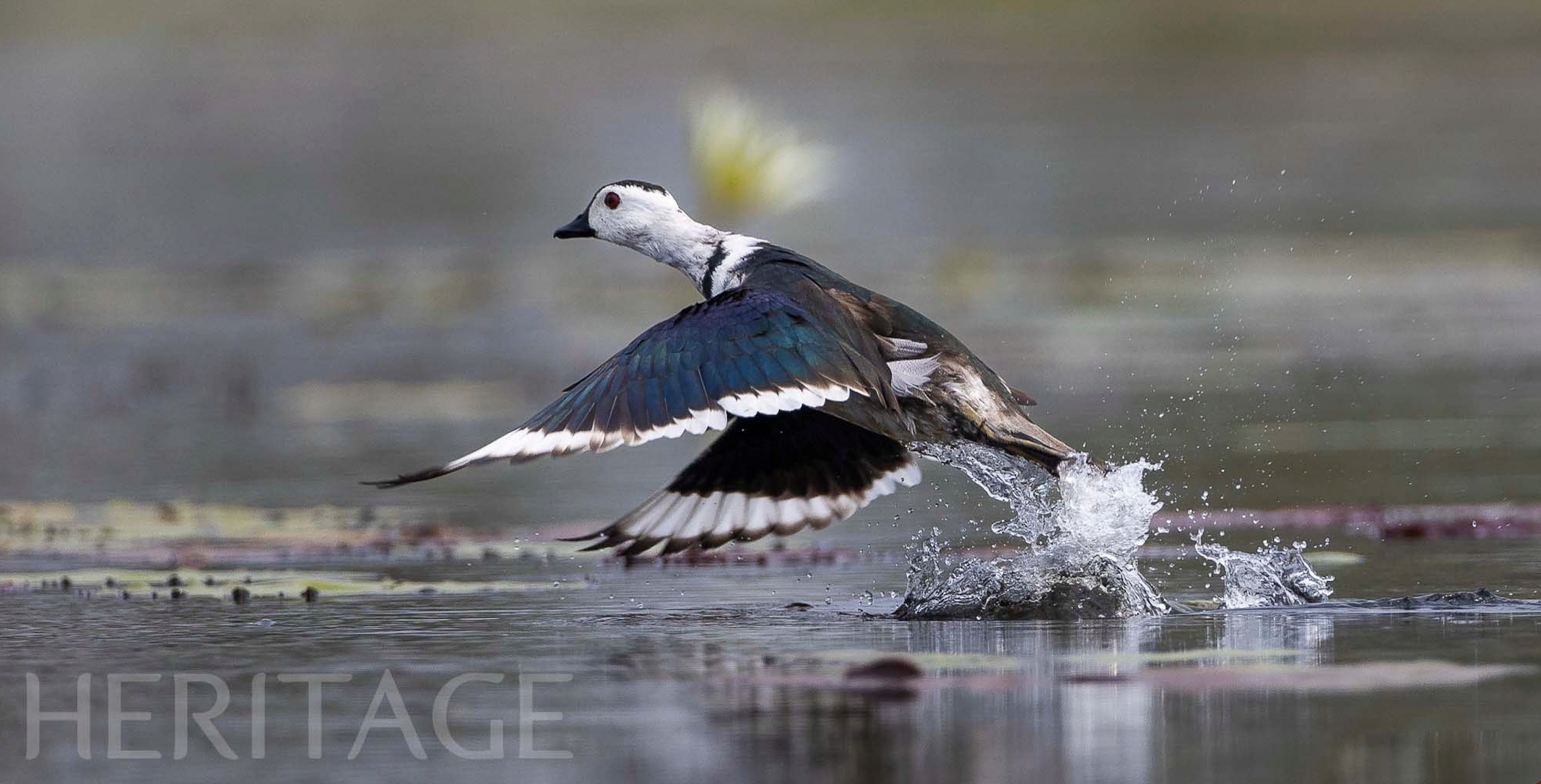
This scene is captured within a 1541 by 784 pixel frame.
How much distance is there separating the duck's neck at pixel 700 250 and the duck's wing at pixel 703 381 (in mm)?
997

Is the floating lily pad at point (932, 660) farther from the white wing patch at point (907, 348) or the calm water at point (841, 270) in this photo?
the white wing patch at point (907, 348)

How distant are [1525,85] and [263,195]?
1613cm

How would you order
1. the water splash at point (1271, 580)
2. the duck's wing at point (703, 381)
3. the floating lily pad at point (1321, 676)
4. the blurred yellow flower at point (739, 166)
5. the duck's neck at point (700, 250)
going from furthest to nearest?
the blurred yellow flower at point (739, 166) → the duck's neck at point (700, 250) → the water splash at point (1271, 580) → the duck's wing at point (703, 381) → the floating lily pad at point (1321, 676)

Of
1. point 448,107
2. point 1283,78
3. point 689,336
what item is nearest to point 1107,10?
point 1283,78

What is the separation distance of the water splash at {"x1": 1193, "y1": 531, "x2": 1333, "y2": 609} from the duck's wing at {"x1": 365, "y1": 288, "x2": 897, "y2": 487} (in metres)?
1.12

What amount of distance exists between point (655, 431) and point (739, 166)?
7951mm

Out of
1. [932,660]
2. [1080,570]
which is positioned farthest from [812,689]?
[1080,570]

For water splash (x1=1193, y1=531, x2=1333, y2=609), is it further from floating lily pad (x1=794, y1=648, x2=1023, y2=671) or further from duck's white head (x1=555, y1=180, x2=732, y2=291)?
duck's white head (x1=555, y1=180, x2=732, y2=291)

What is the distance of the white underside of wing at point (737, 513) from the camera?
25.3 feet

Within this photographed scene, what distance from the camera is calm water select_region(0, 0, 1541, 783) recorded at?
5160 millimetres

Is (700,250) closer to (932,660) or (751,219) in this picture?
(932,660)

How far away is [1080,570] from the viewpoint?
6.88 m

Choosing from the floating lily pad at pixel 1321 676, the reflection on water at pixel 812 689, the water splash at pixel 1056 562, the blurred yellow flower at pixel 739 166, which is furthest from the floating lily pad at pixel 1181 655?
the blurred yellow flower at pixel 739 166

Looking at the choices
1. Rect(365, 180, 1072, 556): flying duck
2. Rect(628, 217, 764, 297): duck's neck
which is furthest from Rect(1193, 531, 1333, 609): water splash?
Rect(628, 217, 764, 297): duck's neck
